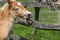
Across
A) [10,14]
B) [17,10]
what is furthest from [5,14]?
[17,10]

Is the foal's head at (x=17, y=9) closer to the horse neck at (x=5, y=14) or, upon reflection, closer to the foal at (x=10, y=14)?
the foal at (x=10, y=14)

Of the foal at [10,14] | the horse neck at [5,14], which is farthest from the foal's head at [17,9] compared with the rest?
the horse neck at [5,14]

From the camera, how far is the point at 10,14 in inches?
310

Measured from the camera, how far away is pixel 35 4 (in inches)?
356

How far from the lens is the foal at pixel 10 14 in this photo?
7828 mm

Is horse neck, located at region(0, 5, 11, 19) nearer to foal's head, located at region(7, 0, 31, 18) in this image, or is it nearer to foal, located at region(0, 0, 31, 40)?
foal, located at region(0, 0, 31, 40)

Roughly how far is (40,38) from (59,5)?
1.68 m

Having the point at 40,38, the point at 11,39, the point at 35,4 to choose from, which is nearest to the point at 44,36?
the point at 40,38

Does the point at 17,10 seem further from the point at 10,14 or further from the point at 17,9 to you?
the point at 10,14

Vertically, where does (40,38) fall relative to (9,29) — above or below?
below

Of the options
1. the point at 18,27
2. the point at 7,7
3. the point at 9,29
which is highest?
the point at 7,7

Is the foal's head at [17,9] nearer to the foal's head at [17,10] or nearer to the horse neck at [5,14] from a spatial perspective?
the foal's head at [17,10]

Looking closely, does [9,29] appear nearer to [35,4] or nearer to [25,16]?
[25,16]

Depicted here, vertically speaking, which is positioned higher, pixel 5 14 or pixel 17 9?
pixel 17 9
